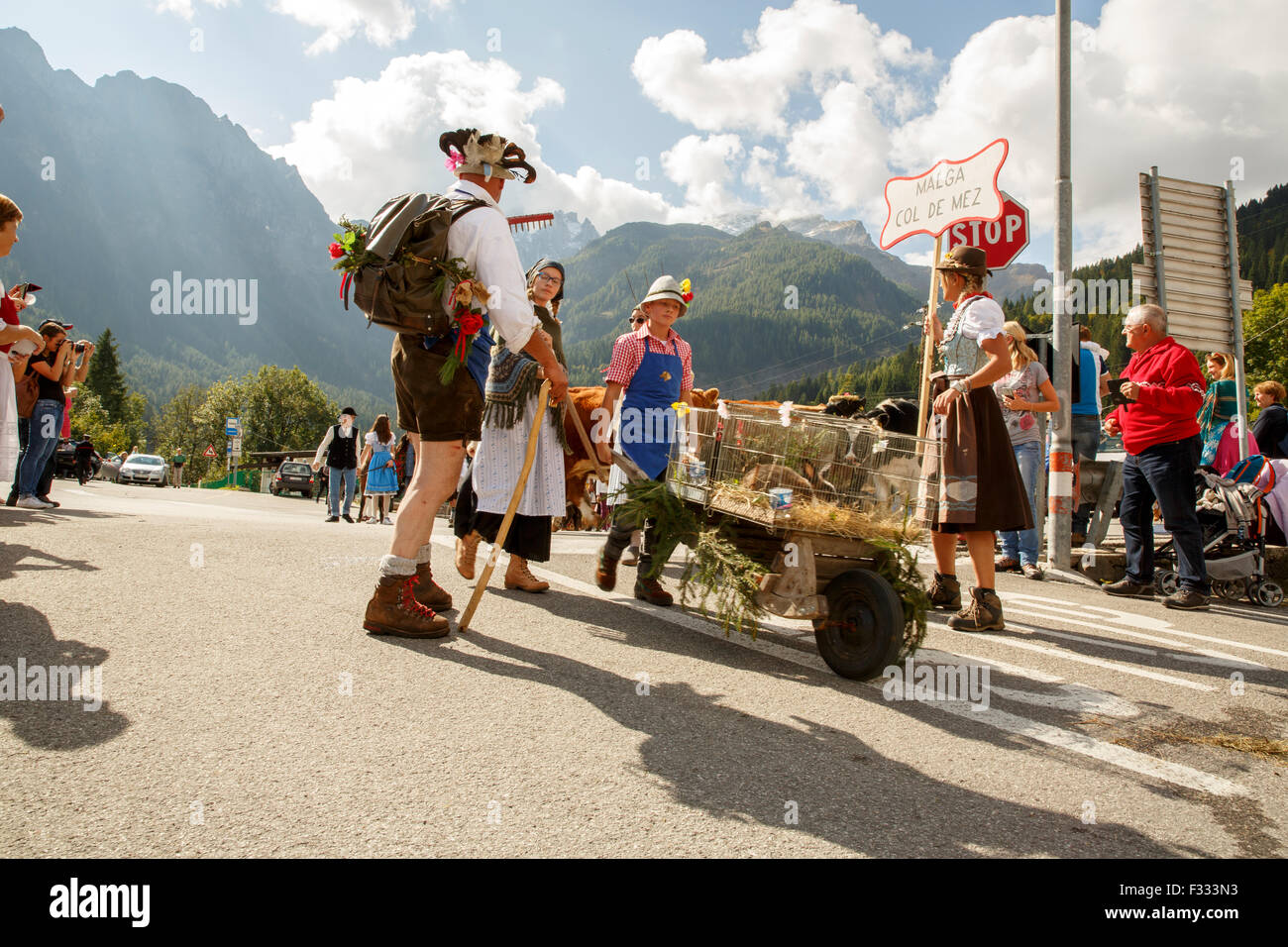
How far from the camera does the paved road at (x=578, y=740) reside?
2209 mm

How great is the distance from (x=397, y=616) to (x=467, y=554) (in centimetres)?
175

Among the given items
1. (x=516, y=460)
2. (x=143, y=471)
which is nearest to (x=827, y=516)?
(x=516, y=460)

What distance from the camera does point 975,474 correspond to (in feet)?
16.9

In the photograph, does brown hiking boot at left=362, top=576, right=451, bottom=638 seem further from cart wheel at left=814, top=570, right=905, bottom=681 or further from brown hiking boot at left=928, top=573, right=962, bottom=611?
brown hiking boot at left=928, top=573, right=962, bottom=611

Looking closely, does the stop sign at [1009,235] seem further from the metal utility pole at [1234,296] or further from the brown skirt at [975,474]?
the brown skirt at [975,474]

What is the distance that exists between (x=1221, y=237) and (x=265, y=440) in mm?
122096

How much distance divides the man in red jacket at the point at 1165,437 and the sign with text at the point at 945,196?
110 inches

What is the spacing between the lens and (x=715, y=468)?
169 inches

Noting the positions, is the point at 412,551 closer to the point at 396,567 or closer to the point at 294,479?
the point at 396,567

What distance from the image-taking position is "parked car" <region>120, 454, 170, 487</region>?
5150 centimetres

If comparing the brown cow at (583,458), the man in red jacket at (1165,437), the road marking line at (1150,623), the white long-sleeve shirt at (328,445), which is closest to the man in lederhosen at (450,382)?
the brown cow at (583,458)

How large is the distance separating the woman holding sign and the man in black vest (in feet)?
40.7
